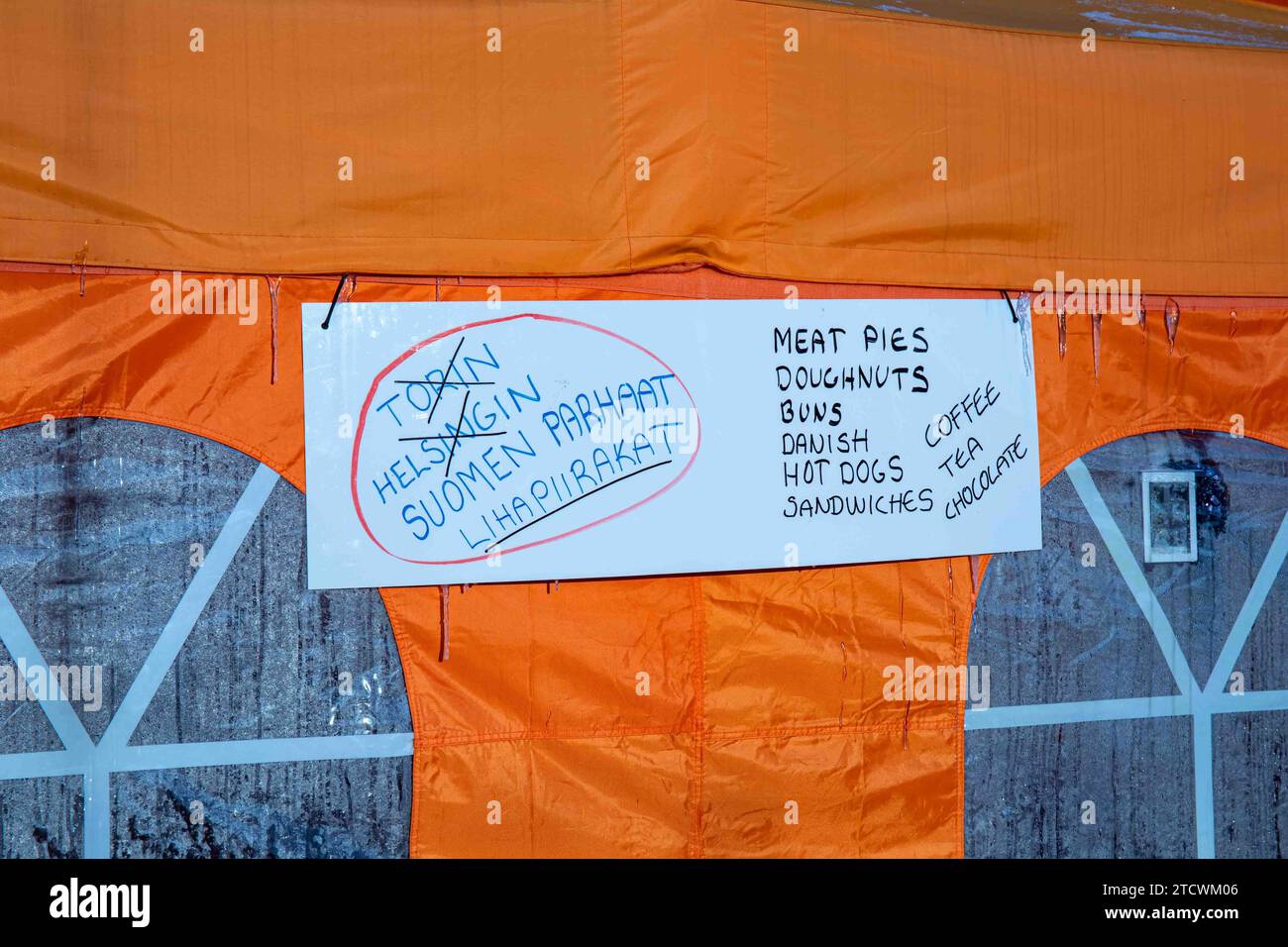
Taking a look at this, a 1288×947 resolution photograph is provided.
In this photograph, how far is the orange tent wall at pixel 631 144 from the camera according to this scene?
8.68ft

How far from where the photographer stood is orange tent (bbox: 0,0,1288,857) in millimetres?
2662

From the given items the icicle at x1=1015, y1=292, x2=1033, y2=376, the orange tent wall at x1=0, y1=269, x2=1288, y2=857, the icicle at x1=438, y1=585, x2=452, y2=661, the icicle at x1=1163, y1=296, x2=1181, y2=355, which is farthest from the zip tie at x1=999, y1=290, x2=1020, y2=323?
the icicle at x1=438, y1=585, x2=452, y2=661

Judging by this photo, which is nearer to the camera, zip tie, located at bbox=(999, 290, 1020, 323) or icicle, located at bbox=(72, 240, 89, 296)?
icicle, located at bbox=(72, 240, 89, 296)

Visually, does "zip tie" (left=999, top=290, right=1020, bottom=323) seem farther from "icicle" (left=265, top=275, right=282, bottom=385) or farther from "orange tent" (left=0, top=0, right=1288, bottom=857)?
"icicle" (left=265, top=275, right=282, bottom=385)

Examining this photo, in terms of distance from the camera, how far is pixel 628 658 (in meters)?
2.92

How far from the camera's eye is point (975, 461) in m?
3.14

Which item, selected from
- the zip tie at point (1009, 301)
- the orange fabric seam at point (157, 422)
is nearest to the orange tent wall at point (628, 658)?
the orange fabric seam at point (157, 422)

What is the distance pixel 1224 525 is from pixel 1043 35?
1.62 metres

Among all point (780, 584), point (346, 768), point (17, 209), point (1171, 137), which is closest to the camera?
point (17, 209)

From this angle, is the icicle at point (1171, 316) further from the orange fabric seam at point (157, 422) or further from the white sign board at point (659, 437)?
the orange fabric seam at point (157, 422)

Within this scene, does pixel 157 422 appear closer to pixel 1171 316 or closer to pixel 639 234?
pixel 639 234

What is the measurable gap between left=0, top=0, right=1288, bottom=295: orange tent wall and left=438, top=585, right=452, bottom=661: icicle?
0.85 meters

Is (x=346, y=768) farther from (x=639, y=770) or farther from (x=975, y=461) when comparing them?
(x=975, y=461)

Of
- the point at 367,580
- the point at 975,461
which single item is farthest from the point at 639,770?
the point at 975,461
